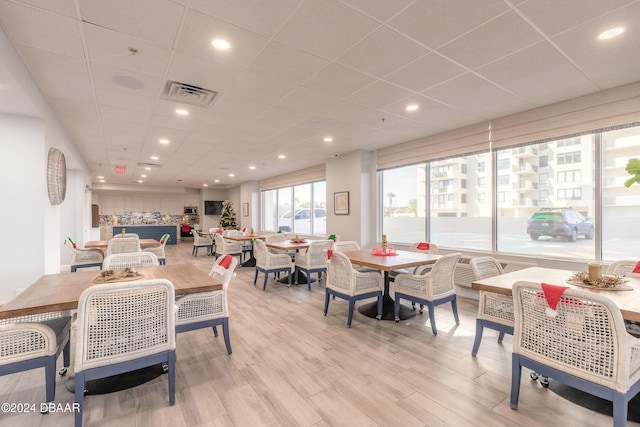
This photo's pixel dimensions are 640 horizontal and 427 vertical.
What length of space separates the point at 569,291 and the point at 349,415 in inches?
60.5

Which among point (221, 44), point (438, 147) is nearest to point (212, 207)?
point (438, 147)

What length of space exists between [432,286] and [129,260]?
3363mm

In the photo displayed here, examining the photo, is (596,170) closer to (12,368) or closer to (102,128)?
(12,368)

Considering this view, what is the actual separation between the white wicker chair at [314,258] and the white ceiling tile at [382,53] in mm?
2948

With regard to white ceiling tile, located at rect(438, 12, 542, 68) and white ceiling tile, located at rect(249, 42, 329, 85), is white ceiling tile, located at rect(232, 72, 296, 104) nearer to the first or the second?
white ceiling tile, located at rect(249, 42, 329, 85)

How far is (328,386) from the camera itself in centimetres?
225

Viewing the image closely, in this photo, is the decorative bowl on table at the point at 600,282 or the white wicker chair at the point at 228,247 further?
the white wicker chair at the point at 228,247

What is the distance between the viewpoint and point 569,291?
160 cm

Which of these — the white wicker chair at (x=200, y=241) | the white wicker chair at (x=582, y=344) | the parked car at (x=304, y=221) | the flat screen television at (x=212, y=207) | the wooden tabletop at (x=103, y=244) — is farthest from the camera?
the flat screen television at (x=212, y=207)

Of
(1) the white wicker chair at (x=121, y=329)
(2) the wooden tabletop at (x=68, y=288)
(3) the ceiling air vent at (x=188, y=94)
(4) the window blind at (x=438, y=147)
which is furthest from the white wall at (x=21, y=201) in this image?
(4) the window blind at (x=438, y=147)

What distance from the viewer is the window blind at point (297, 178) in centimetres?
814

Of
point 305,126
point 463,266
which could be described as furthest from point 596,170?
point 305,126

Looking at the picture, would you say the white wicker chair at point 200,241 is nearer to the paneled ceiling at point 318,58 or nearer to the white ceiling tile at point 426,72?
the paneled ceiling at point 318,58

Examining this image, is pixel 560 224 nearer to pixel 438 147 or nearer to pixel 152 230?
pixel 438 147
